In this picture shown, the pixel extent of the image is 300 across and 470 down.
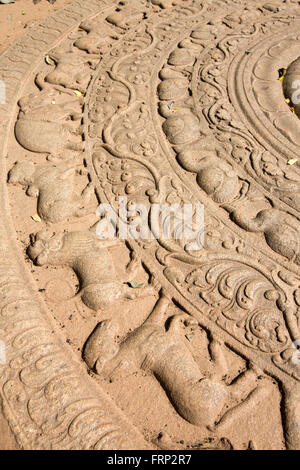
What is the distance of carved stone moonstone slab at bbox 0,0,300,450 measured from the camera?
6.39 ft

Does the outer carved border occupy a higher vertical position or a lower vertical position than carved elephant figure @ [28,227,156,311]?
lower

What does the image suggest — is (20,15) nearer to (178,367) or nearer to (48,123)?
(48,123)

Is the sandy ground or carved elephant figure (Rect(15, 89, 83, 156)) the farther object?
the sandy ground

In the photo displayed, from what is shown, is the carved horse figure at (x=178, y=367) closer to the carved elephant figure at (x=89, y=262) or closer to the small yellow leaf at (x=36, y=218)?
the carved elephant figure at (x=89, y=262)

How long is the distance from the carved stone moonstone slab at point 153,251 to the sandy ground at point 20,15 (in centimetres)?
85

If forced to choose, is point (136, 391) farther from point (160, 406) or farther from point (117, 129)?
point (117, 129)

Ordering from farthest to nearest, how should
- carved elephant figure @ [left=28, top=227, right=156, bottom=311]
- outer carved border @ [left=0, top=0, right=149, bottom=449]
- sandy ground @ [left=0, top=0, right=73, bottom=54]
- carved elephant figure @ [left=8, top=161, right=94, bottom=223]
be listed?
sandy ground @ [left=0, top=0, right=73, bottom=54]
carved elephant figure @ [left=8, top=161, right=94, bottom=223]
carved elephant figure @ [left=28, top=227, right=156, bottom=311]
outer carved border @ [left=0, top=0, right=149, bottom=449]

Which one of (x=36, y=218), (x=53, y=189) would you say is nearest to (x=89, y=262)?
(x=36, y=218)

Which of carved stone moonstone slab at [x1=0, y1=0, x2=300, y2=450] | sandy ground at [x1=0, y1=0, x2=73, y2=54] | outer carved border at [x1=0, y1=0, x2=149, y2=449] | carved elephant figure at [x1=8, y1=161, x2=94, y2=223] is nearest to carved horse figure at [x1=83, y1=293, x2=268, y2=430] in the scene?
carved stone moonstone slab at [x1=0, y1=0, x2=300, y2=450]

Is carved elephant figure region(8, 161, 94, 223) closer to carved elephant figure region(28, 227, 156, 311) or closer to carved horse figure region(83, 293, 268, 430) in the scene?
carved elephant figure region(28, 227, 156, 311)

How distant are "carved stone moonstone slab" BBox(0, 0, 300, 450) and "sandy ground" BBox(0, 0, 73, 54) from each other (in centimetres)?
85

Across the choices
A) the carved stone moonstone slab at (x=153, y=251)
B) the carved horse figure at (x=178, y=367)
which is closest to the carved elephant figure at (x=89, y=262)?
the carved stone moonstone slab at (x=153, y=251)

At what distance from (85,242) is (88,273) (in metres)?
0.25

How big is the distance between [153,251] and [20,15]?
459 cm
